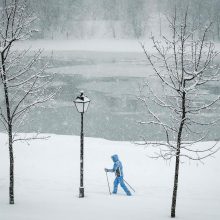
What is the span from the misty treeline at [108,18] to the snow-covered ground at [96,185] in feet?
248

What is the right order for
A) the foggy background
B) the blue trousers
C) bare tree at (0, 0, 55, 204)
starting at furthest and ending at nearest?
the foggy background
the blue trousers
bare tree at (0, 0, 55, 204)

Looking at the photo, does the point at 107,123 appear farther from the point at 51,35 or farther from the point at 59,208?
the point at 51,35

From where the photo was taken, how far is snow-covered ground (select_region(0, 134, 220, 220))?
9414mm

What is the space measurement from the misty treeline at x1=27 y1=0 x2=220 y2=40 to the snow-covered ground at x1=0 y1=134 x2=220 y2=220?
7558cm

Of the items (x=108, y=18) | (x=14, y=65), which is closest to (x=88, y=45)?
(x=108, y=18)

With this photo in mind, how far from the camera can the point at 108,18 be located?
10462 centimetres

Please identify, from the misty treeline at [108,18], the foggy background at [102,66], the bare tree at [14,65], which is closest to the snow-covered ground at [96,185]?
the bare tree at [14,65]

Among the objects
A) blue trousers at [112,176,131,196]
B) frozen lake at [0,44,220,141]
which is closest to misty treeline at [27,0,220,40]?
frozen lake at [0,44,220,141]

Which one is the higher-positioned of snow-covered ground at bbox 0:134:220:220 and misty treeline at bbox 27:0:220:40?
misty treeline at bbox 27:0:220:40

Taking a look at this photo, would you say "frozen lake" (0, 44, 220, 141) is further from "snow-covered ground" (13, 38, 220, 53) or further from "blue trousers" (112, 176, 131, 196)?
"snow-covered ground" (13, 38, 220, 53)

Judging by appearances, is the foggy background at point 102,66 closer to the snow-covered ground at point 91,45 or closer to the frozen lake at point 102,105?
the frozen lake at point 102,105

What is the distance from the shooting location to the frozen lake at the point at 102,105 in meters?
23.8

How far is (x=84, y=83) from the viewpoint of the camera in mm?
40344

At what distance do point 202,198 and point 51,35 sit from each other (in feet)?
283
